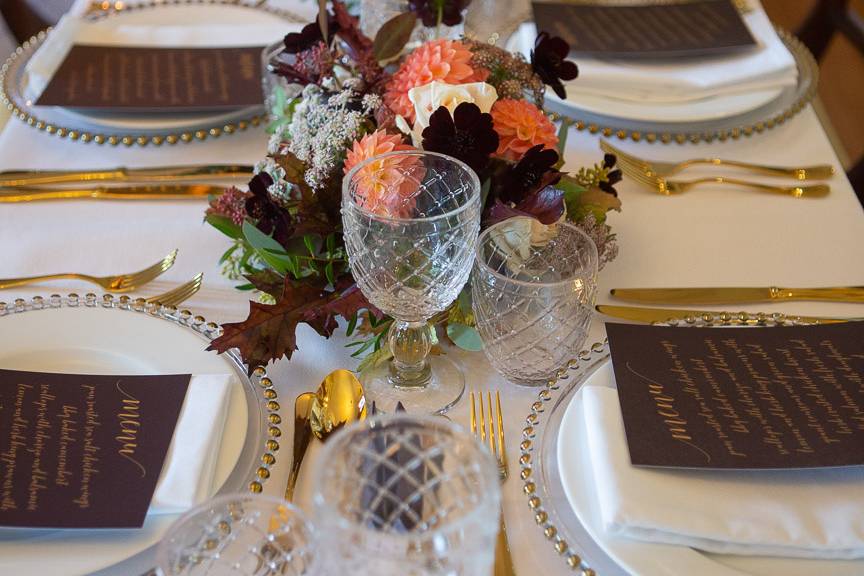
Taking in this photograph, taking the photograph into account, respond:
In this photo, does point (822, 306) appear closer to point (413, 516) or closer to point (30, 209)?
point (413, 516)

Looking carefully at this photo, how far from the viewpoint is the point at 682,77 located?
132cm

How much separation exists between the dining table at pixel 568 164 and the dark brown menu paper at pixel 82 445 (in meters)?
0.12

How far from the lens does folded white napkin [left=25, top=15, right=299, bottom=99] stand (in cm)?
132

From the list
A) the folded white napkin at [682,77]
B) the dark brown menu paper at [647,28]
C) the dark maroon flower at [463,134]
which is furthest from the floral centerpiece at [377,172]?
the dark brown menu paper at [647,28]

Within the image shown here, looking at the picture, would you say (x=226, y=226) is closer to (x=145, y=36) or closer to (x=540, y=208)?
(x=540, y=208)

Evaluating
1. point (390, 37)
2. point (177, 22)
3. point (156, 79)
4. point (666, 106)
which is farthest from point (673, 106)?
point (177, 22)

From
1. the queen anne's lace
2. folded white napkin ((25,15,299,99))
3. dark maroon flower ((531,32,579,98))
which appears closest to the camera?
the queen anne's lace

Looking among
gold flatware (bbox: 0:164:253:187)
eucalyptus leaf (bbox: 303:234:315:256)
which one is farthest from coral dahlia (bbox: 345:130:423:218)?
gold flatware (bbox: 0:164:253:187)

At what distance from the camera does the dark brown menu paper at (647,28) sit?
4.51ft

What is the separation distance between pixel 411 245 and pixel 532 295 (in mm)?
115

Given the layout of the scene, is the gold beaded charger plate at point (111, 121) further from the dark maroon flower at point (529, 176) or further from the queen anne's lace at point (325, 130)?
the dark maroon flower at point (529, 176)

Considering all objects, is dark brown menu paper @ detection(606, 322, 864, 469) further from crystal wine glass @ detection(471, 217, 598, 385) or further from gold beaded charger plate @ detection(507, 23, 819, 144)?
gold beaded charger plate @ detection(507, 23, 819, 144)

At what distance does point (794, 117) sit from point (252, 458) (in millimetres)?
1013

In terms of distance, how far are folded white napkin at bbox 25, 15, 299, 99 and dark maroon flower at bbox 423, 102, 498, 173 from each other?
0.72 m
